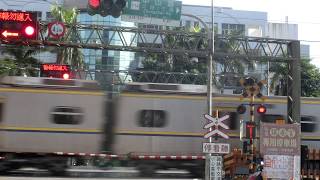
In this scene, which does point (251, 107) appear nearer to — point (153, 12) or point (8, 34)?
point (153, 12)

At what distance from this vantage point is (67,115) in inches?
866

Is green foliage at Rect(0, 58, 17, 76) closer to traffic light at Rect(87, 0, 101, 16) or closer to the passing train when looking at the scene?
the passing train

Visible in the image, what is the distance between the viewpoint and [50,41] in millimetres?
24281

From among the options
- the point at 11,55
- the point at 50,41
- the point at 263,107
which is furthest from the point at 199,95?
the point at 11,55

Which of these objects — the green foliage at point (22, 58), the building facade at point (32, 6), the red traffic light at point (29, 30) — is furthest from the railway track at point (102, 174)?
the building facade at point (32, 6)

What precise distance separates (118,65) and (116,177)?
48517mm

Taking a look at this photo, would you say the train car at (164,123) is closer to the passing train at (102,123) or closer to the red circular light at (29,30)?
the passing train at (102,123)

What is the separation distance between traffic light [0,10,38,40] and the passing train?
7.27 feet

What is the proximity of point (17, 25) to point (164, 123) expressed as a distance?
713 centimetres

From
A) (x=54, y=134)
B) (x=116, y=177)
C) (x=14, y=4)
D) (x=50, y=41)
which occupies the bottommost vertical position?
(x=116, y=177)

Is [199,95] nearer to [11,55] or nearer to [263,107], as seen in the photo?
[263,107]

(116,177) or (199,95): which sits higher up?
(199,95)

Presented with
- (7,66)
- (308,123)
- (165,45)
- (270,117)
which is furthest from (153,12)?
(7,66)

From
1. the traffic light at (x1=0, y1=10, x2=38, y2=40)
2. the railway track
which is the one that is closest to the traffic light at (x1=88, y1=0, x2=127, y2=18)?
the traffic light at (x1=0, y1=10, x2=38, y2=40)
